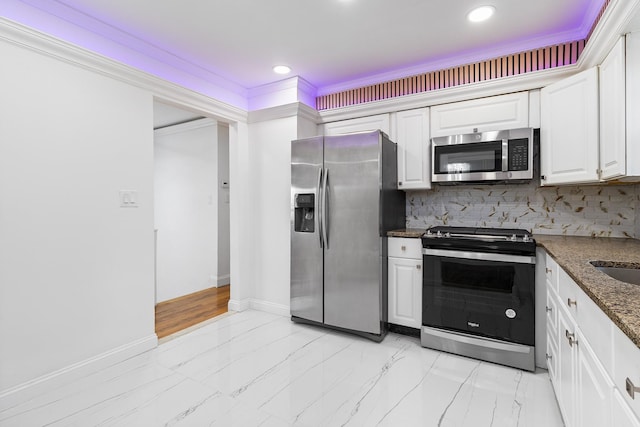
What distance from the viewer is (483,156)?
2.61 m

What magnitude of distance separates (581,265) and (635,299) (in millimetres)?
546

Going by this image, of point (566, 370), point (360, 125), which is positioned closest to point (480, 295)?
point (566, 370)

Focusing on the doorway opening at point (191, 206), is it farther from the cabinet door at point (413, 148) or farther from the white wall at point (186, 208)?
the cabinet door at point (413, 148)

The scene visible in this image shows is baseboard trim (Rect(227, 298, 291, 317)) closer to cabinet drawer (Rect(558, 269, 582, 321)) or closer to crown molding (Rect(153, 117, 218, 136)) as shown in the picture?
cabinet drawer (Rect(558, 269, 582, 321))

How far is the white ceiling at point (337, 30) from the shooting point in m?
2.09

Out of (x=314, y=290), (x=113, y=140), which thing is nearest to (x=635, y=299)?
(x=314, y=290)

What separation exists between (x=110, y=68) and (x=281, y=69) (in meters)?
1.40

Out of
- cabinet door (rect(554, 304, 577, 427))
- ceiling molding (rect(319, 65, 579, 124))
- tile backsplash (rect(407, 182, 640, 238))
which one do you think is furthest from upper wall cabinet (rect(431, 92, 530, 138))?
cabinet door (rect(554, 304, 577, 427))

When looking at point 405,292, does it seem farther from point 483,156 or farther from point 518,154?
point 518,154

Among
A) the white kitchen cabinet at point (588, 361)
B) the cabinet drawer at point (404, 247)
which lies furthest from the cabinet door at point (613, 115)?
the cabinet drawer at point (404, 247)

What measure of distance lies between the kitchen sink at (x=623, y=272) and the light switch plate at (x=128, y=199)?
2916 mm

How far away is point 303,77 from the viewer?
3246 mm

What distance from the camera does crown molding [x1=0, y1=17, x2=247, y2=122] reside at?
6.15 feet

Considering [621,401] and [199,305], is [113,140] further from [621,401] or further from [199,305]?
[621,401]
